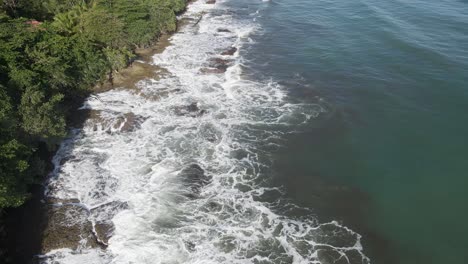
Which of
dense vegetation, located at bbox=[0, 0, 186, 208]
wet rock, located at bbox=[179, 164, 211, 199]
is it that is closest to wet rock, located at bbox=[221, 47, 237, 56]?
dense vegetation, located at bbox=[0, 0, 186, 208]

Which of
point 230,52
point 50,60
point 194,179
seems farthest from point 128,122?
point 230,52

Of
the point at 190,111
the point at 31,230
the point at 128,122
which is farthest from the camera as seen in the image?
the point at 190,111

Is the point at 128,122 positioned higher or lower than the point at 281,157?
higher

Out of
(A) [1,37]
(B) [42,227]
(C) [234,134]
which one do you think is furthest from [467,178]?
(A) [1,37]

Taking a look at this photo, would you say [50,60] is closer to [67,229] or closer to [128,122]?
[128,122]

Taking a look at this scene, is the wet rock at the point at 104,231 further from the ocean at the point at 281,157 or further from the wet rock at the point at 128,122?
the wet rock at the point at 128,122
